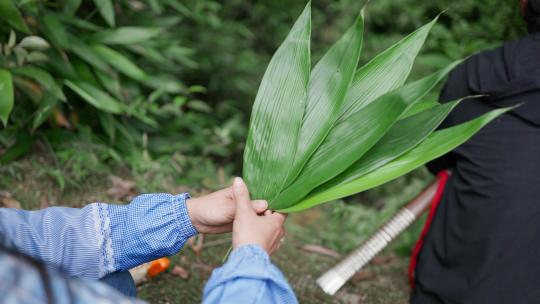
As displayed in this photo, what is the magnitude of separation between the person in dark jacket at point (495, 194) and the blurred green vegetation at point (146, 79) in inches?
29.7

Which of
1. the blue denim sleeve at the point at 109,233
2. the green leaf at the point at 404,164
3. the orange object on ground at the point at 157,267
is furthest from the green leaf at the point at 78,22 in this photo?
the green leaf at the point at 404,164

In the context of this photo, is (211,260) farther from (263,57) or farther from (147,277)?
(263,57)

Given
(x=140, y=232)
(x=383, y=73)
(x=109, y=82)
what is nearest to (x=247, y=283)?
(x=140, y=232)

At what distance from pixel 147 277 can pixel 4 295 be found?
1374 millimetres

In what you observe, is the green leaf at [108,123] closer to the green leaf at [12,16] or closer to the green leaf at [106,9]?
the green leaf at [106,9]

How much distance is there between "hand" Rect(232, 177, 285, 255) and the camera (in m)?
1.18

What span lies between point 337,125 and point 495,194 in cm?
78

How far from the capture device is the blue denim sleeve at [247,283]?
104 cm

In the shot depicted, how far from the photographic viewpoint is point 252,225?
1.21 metres

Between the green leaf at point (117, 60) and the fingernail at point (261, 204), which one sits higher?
the fingernail at point (261, 204)

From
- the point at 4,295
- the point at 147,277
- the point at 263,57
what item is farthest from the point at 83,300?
the point at 263,57

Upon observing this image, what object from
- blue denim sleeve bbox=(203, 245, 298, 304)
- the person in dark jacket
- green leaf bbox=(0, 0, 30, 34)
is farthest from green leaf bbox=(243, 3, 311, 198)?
green leaf bbox=(0, 0, 30, 34)

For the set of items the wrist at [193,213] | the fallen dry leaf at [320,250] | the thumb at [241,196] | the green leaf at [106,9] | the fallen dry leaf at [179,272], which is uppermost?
the thumb at [241,196]

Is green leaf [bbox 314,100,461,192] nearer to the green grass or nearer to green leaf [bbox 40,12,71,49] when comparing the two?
the green grass
